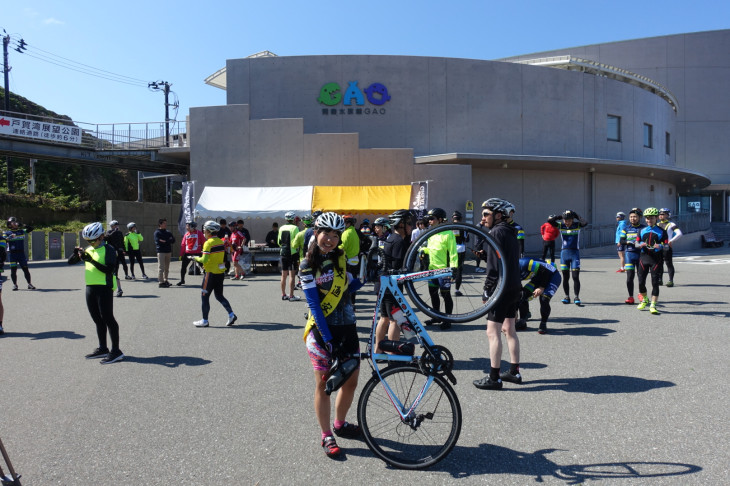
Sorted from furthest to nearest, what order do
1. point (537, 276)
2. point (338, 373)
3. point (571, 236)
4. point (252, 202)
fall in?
point (252, 202)
point (571, 236)
point (537, 276)
point (338, 373)

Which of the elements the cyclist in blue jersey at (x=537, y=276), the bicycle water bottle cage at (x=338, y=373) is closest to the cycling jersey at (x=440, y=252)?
the cyclist in blue jersey at (x=537, y=276)

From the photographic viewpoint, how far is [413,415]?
12.0ft

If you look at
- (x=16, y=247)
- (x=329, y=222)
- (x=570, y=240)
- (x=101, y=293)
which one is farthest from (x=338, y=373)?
(x=16, y=247)

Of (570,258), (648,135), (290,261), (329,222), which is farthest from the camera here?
(648,135)

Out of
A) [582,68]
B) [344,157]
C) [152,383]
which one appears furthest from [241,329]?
[582,68]

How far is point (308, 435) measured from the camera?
4.16 meters

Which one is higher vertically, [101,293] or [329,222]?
[329,222]

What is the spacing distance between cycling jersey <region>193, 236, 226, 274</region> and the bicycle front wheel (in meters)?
5.60

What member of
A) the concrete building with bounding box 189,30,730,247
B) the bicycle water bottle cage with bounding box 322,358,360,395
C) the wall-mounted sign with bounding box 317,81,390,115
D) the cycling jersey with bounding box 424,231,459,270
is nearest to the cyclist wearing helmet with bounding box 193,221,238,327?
the cycling jersey with bounding box 424,231,459,270

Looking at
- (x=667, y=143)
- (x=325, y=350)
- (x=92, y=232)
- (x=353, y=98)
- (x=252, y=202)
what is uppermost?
(x=353, y=98)

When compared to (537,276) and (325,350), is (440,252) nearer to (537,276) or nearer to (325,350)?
(537,276)

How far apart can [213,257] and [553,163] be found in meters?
22.8

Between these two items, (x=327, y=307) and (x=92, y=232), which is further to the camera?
(x=92, y=232)

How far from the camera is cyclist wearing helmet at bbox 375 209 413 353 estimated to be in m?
4.33
